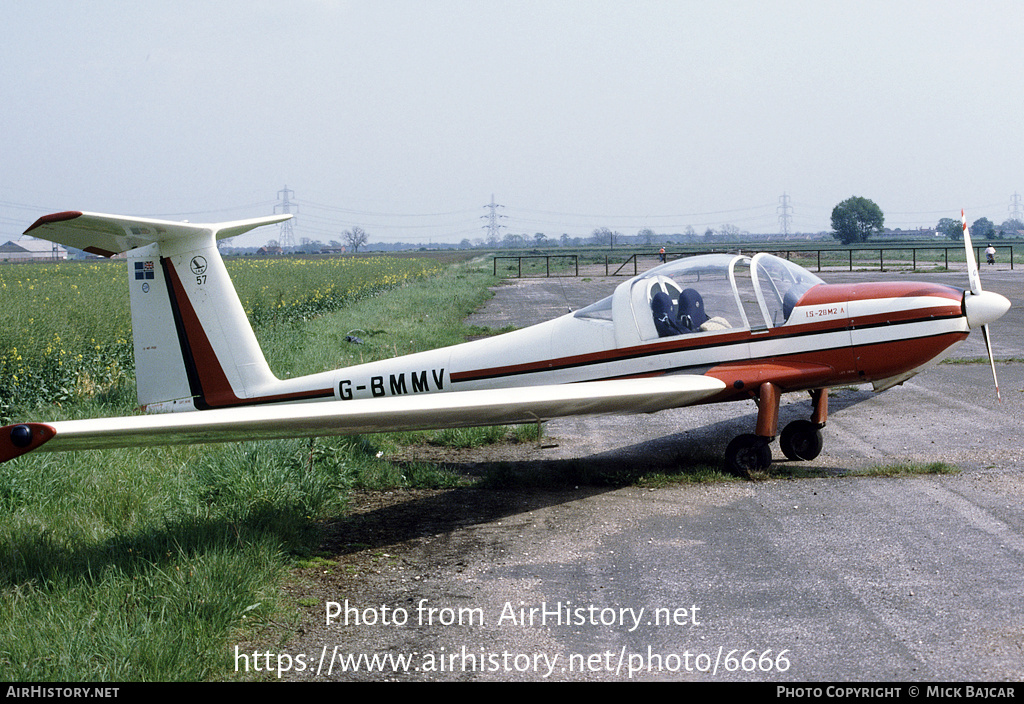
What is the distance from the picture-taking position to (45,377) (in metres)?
10.2

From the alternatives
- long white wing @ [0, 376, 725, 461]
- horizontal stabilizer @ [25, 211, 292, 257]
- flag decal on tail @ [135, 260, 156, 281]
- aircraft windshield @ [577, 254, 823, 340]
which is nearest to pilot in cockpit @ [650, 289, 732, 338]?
aircraft windshield @ [577, 254, 823, 340]

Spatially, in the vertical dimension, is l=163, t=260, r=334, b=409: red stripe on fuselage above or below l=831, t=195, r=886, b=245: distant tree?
below

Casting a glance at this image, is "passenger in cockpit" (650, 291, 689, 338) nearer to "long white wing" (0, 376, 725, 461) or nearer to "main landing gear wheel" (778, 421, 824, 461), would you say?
"long white wing" (0, 376, 725, 461)

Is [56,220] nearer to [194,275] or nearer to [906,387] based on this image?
[194,275]

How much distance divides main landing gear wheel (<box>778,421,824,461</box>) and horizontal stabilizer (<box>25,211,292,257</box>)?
5516 millimetres

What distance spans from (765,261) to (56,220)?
233 inches

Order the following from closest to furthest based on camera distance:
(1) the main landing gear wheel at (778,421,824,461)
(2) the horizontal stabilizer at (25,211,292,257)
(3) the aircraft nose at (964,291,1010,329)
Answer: (2) the horizontal stabilizer at (25,211,292,257) → (3) the aircraft nose at (964,291,1010,329) → (1) the main landing gear wheel at (778,421,824,461)

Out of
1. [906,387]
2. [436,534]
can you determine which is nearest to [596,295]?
[906,387]

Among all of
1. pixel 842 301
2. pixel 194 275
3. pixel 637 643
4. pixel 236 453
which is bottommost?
pixel 637 643

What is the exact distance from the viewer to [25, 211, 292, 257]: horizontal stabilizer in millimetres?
5538

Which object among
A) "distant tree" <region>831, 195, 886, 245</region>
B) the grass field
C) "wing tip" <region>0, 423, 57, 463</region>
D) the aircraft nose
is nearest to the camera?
"wing tip" <region>0, 423, 57, 463</region>

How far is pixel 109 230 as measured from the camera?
6.29m

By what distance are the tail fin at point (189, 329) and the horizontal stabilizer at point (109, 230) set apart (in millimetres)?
27

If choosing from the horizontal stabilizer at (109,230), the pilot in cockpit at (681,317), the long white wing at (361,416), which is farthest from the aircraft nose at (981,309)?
the horizontal stabilizer at (109,230)
